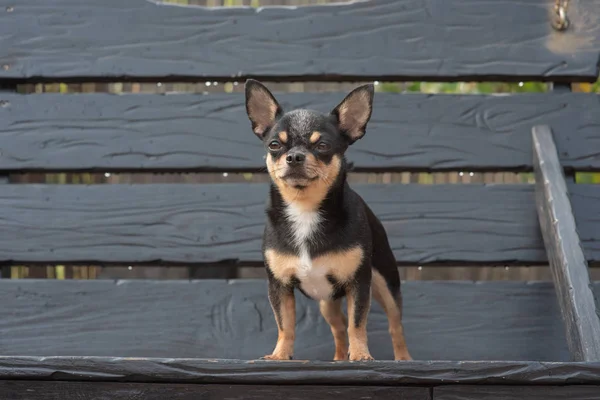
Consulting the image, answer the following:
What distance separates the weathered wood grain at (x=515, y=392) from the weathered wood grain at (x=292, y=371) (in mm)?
16

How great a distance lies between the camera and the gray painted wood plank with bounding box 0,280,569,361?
9.16 ft

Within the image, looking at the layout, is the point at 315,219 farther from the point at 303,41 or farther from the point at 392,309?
the point at 303,41

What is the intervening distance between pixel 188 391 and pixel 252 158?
1.26 m

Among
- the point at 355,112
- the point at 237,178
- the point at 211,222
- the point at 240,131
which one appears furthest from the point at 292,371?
the point at 237,178

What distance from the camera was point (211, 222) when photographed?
2.92m

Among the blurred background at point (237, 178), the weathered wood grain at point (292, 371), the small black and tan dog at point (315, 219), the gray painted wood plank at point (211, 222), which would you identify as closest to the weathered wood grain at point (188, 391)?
the weathered wood grain at point (292, 371)

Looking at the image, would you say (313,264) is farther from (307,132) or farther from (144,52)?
(144,52)

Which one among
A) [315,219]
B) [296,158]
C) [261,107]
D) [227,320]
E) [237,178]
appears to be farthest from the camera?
[237,178]

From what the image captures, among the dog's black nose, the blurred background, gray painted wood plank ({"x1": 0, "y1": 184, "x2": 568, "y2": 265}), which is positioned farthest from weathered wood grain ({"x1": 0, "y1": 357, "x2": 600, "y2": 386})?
the blurred background

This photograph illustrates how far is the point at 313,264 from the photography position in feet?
7.01

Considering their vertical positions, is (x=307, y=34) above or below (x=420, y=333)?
above

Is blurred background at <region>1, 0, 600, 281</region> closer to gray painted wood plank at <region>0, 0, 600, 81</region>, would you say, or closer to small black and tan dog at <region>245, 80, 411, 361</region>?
gray painted wood plank at <region>0, 0, 600, 81</region>

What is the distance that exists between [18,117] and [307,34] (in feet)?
3.66

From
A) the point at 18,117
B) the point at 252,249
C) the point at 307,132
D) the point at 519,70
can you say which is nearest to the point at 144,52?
the point at 18,117
